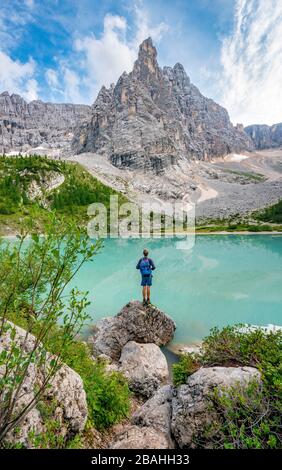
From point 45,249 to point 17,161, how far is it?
139m

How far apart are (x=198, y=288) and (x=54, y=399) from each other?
23523 millimetres

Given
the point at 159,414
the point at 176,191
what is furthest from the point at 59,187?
the point at 159,414

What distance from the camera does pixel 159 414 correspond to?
6.31 metres

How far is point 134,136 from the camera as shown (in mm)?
195250

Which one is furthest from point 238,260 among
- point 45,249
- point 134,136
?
point 134,136

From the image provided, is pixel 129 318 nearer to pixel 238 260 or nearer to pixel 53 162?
pixel 238 260

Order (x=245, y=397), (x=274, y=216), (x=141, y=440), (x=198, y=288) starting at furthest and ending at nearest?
(x=274, y=216) → (x=198, y=288) → (x=141, y=440) → (x=245, y=397)

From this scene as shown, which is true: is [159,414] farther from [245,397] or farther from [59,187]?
[59,187]

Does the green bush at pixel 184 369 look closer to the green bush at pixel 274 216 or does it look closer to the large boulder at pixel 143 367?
the large boulder at pixel 143 367

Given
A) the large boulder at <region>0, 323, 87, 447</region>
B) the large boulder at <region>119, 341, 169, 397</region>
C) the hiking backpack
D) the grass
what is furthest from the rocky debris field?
the large boulder at <region>0, 323, 87, 447</region>

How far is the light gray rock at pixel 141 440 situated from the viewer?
5.26 m

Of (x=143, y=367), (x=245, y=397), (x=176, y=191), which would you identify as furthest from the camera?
(x=176, y=191)

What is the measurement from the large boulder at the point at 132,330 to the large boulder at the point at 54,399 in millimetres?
7807

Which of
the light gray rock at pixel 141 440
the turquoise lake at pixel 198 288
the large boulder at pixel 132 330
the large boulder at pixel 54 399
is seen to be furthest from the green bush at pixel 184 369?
the large boulder at pixel 132 330
